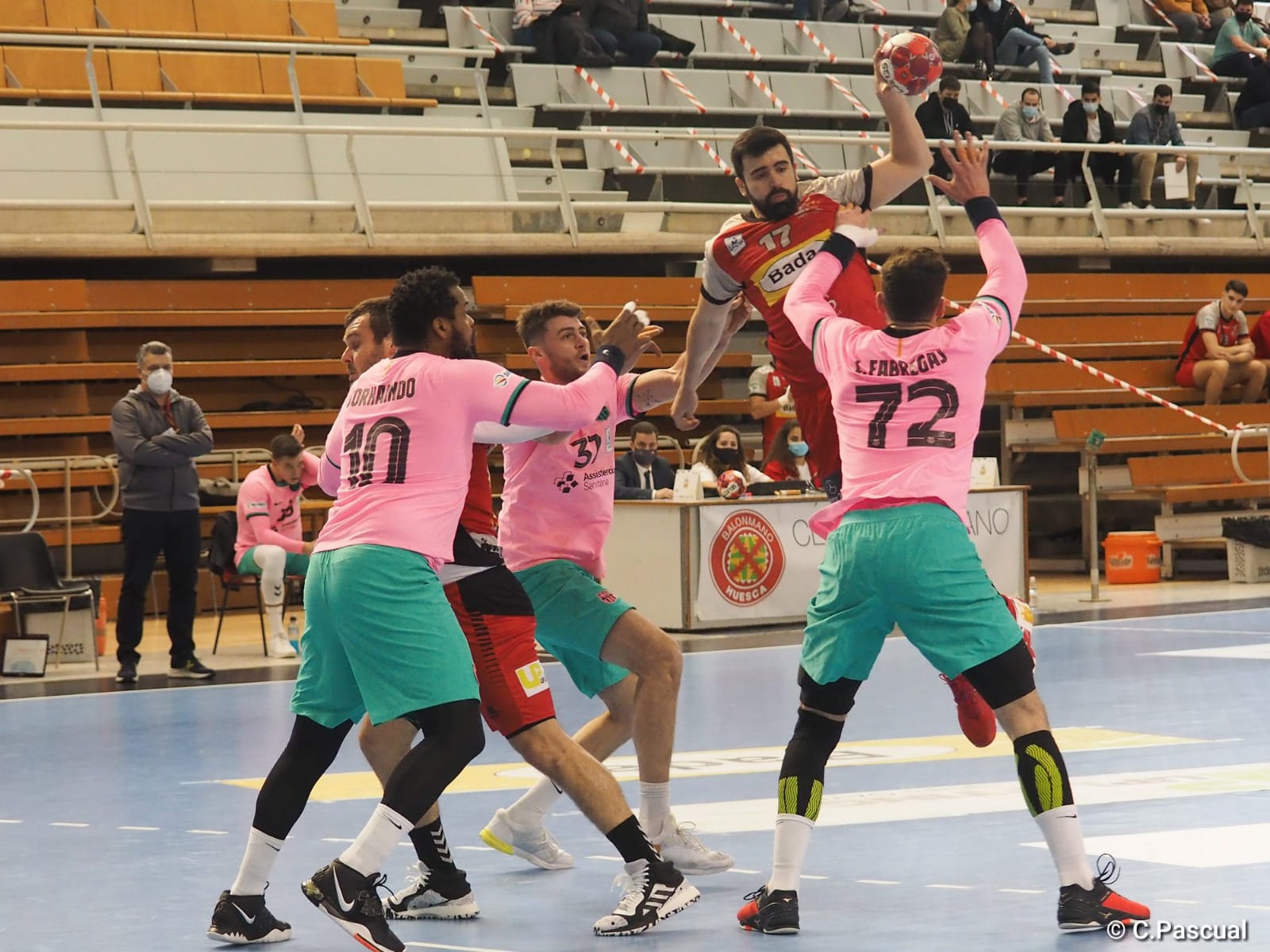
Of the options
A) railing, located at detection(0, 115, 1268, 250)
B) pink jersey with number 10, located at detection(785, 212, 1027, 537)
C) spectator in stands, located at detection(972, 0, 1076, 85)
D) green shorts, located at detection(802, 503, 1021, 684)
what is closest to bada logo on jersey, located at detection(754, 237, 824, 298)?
pink jersey with number 10, located at detection(785, 212, 1027, 537)

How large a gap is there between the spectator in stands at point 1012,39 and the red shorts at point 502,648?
743 inches

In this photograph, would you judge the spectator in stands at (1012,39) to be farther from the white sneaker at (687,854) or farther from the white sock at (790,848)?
the white sock at (790,848)

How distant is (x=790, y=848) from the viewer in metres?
5.07

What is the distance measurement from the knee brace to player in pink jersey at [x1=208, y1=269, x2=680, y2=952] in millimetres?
403

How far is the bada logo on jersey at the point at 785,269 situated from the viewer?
566 centimetres

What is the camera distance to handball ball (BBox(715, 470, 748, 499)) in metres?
13.4

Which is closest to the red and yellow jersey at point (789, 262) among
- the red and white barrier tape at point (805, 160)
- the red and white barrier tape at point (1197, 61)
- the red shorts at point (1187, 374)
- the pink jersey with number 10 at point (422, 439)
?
the pink jersey with number 10 at point (422, 439)

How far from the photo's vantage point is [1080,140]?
829 inches

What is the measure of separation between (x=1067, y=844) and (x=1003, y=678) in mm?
458

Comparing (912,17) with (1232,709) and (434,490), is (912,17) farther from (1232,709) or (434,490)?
(434,490)

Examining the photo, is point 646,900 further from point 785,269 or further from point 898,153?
point 898,153

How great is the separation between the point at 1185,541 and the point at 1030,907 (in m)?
12.5

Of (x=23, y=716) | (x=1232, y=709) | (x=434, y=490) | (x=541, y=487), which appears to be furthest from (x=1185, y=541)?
(x=434, y=490)

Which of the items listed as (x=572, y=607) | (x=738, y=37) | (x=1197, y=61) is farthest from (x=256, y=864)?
(x=1197, y=61)
